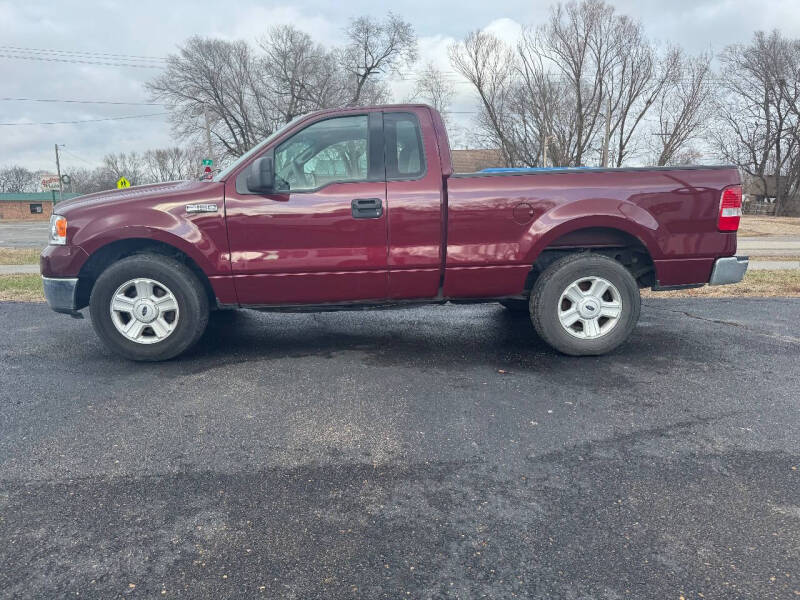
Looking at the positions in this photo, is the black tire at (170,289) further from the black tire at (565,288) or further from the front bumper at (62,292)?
the black tire at (565,288)

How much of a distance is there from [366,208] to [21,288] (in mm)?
6415

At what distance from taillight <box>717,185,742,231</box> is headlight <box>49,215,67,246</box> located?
516cm

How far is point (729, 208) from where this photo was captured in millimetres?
4531

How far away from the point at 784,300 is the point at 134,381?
7.46 metres

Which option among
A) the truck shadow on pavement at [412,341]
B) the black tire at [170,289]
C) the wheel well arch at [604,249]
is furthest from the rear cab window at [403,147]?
the black tire at [170,289]

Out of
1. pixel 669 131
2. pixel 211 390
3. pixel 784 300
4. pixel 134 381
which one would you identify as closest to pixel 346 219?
pixel 211 390

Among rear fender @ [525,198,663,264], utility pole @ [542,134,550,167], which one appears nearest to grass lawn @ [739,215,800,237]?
utility pole @ [542,134,550,167]

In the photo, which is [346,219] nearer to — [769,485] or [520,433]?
[520,433]

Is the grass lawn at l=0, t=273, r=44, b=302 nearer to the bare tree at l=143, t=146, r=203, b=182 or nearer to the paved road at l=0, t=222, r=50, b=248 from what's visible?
the paved road at l=0, t=222, r=50, b=248

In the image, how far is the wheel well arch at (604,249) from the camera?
4688 millimetres

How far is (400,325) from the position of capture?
19.3 feet

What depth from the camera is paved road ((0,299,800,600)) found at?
6.61 feet

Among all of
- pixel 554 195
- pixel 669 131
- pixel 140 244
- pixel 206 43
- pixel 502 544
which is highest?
pixel 206 43

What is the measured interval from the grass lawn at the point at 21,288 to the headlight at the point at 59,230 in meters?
3.41
